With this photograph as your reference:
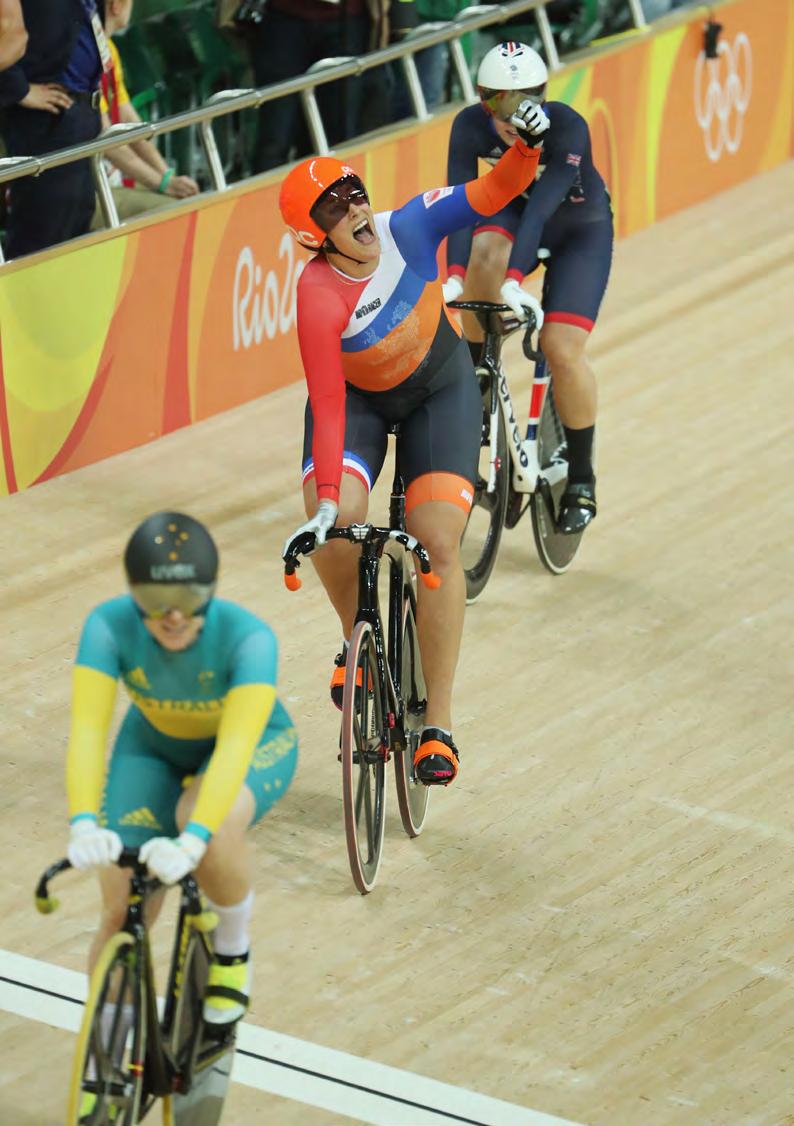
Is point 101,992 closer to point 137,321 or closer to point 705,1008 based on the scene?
point 705,1008

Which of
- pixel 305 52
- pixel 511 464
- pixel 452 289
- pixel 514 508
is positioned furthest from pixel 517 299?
pixel 305 52

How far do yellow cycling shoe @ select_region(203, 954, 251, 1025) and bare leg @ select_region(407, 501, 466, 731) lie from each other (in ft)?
4.98

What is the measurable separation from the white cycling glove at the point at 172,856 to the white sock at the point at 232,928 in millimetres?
303

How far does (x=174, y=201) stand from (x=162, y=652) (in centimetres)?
475

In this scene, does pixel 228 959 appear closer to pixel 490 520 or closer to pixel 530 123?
pixel 530 123

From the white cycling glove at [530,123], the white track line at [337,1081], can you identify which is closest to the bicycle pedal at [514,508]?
the white cycling glove at [530,123]

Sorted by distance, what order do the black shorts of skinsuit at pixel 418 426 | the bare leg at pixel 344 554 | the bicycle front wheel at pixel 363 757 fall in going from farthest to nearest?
the black shorts of skinsuit at pixel 418 426 → the bare leg at pixel 344 554 → the bicycle front wheel at pixel 363 757

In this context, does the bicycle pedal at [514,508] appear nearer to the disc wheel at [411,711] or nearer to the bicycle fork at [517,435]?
the bicycle fork at [517,435]

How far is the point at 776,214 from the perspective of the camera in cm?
1092

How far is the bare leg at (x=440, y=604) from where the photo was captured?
510 cm

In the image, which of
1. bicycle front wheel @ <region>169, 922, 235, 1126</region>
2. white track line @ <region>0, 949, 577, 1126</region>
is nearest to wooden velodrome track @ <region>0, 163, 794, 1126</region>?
white track line @ <region>0, 949, 577, 1126</region>

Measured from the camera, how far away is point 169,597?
3434mm

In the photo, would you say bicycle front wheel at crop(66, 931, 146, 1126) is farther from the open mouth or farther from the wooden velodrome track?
the open mouth

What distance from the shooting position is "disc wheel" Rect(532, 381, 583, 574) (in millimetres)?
6715
